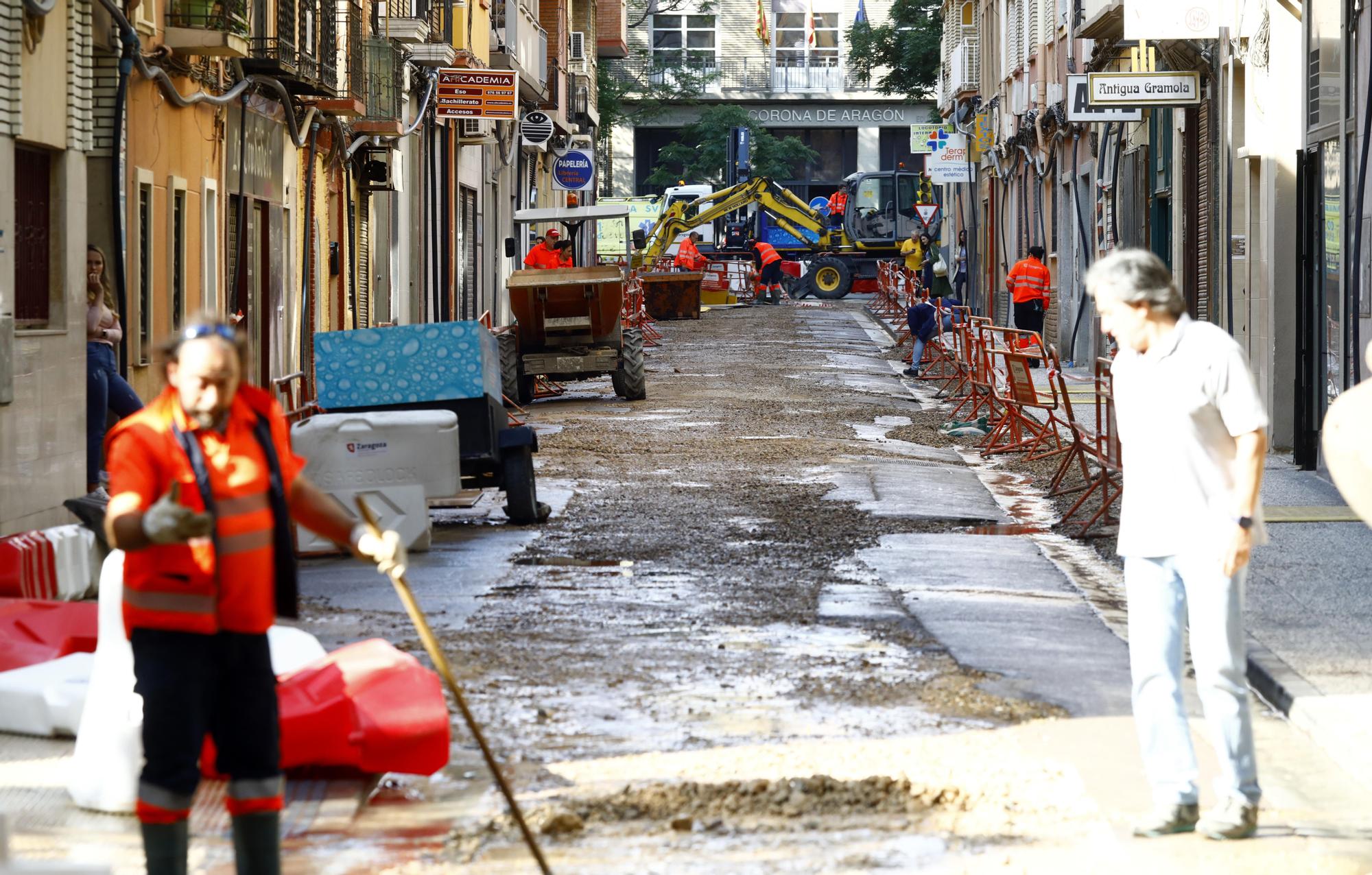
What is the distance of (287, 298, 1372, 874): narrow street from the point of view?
227 inches

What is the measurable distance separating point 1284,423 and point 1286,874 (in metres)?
12.3

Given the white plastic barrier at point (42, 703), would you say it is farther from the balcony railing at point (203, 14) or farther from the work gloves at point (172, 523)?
the balcony railing at point (203, 14)

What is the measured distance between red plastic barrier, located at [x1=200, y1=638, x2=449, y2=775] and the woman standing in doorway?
7663mm

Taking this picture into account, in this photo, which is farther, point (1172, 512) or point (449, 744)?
point (449, 744)

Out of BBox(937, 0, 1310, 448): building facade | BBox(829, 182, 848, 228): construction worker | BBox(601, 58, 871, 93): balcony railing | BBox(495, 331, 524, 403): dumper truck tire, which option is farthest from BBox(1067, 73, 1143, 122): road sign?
BBox(601, 58, 871, 93): balcony railing

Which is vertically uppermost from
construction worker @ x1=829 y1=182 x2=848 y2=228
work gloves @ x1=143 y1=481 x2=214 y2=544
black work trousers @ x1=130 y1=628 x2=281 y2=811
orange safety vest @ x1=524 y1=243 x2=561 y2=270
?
construction worker @ x1=829 y1=182 x2=848 y2=228

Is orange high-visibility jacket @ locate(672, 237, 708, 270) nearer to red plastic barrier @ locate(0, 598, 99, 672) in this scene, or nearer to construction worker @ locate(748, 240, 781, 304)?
construction worker @ locate(748, 240, 781, 304)

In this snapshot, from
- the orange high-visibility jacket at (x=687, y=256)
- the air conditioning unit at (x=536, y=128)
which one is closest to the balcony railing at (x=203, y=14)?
the air conditioning unit at (x=536, y=128)

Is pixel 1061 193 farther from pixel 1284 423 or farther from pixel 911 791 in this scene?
pixel 911 791

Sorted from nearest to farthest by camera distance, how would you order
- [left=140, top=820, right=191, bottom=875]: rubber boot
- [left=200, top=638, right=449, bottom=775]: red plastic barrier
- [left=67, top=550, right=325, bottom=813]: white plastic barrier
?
[left=140, top=820, right=191, bottom=875]: rubber boot, [left=67, top=550, right=325, bottom=813]: white plastic barrier, [left=200, top=638, right=449, bottom=775]: red plastic barrier

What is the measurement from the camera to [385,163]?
91.7ft

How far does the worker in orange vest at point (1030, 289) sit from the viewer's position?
31.0 metres

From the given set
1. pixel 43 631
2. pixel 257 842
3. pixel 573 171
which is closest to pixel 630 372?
pixel 43 631

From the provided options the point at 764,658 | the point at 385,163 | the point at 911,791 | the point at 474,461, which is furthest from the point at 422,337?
the point at 385,163
